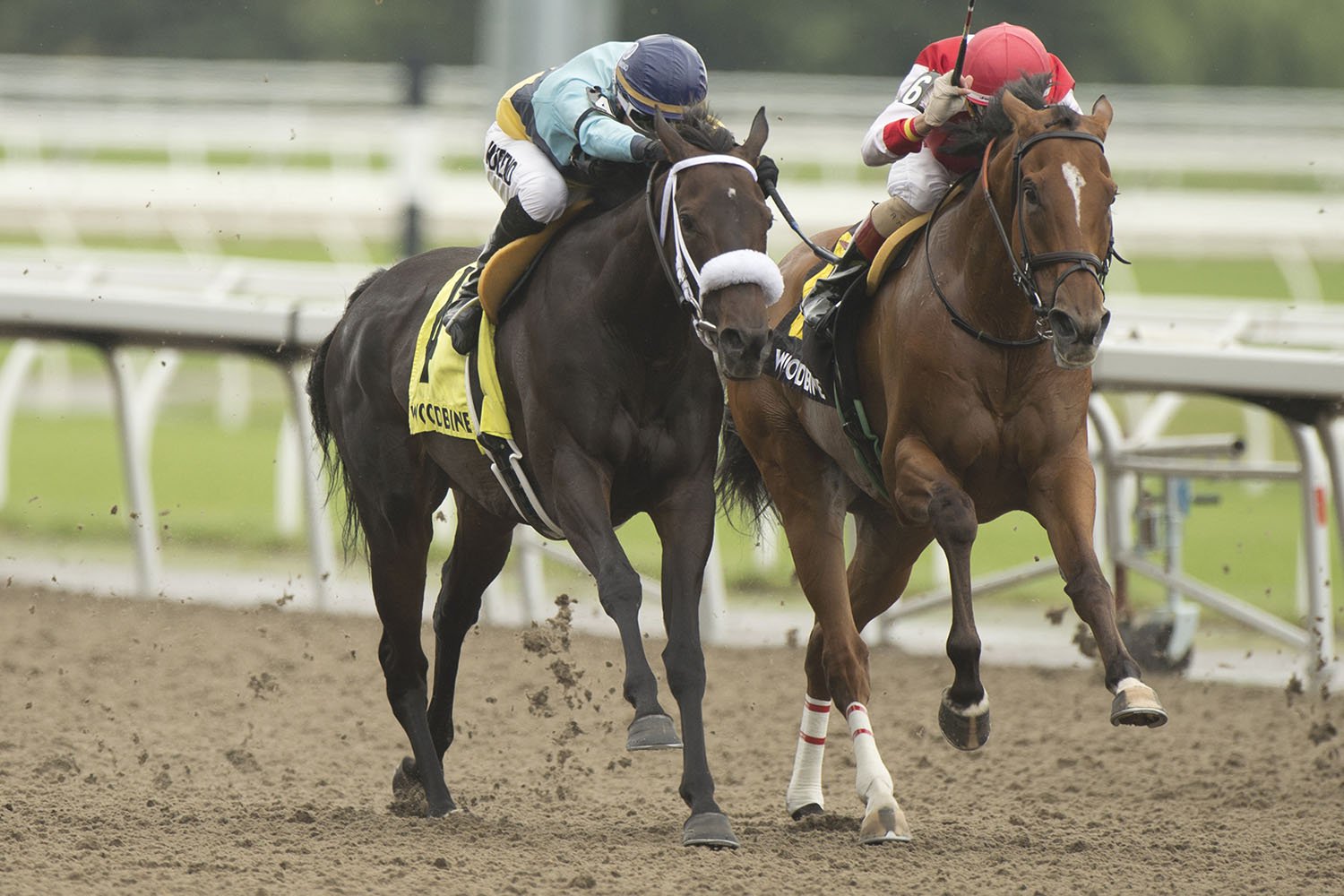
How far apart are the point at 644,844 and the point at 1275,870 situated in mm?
1459

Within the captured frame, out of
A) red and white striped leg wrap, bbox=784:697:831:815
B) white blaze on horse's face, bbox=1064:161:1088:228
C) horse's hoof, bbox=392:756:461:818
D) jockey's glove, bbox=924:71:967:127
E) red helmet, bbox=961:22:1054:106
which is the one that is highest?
red helmet, bbox=961:22:1054:106

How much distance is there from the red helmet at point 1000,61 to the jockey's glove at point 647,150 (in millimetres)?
865

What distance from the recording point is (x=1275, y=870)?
177 inches

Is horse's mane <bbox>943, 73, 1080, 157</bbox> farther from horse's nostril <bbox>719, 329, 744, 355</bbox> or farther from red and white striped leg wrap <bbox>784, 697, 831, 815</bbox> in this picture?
red and white striped leg wrap <bbox>784, 697, 831, 815</bbox>

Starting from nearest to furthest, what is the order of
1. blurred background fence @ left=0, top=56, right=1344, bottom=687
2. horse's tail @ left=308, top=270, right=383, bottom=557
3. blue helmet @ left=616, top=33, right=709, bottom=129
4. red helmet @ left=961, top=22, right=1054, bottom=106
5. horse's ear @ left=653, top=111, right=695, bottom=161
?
1. horse's ear @ left=653, top=111, right=695, bottom=161
2. blue helmet @ left=616, top=33, right=709, bottom=129
3. red helmet @ left=961, top=22, right=1054, bottom=106
4. horse's tail @ left=308, top=270, right=383, bottom=557
5. blurred background fence @ left=0, top=56, right=1344, bottom=687

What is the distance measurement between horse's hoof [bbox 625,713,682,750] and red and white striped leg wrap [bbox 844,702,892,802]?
0.77 m

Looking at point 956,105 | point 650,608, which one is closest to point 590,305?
point 956,105

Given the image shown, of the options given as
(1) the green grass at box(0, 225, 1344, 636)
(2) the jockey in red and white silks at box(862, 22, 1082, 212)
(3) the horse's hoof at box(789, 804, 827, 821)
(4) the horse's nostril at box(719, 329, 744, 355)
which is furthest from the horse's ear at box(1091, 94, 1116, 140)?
(1) the green grass at box(0, 225, 1344, 636)

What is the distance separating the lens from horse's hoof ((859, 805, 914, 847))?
468cm

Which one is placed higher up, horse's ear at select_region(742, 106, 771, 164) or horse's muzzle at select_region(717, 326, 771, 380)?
horse's ear at select_region(742, 106, 771, 164)

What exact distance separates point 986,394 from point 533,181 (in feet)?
3.94

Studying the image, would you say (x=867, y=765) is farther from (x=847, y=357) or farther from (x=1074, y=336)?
(x=1074, y=336)

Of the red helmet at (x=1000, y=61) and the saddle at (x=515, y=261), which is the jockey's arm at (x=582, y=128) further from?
the red helmet at (x=1000, y=61)

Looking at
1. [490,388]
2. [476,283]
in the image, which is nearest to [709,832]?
[490,388]
